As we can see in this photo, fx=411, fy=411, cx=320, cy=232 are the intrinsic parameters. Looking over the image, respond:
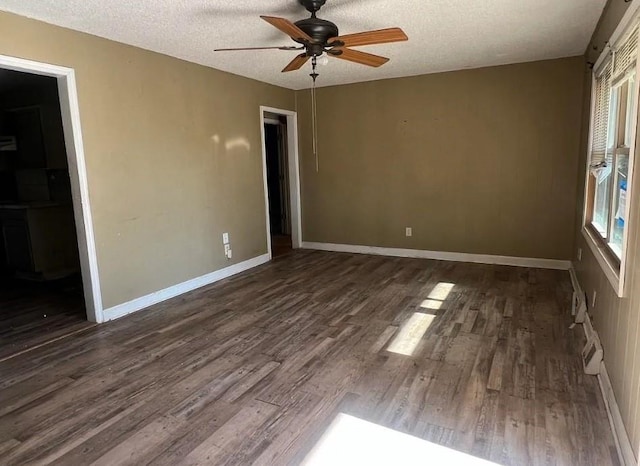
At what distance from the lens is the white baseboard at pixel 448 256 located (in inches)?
191

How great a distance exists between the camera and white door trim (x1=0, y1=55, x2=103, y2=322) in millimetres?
3248

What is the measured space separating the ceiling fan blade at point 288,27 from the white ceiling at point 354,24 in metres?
0.28

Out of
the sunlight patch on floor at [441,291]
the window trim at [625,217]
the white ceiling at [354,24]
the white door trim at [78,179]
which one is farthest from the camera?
the sunlight patch on floor at [441,291]

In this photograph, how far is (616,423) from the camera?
1943 mm

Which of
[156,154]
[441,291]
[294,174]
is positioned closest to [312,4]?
[156,154]

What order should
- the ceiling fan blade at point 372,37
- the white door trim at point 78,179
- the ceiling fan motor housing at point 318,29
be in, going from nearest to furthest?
the ceiling fan blade at point 372,37 → the ceiling fan motor housing at point 318,29 → the white door trim at point 78,179

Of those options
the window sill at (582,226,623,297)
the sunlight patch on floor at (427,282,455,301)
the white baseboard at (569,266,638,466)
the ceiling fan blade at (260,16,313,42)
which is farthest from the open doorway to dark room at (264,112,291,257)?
the white baseboard at (569,266,638,466)

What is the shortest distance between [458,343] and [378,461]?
4.49 ft

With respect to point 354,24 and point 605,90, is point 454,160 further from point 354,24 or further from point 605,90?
point 354,24

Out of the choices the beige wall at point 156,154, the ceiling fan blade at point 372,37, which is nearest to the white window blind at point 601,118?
the ceiling fan blade at point 372,37

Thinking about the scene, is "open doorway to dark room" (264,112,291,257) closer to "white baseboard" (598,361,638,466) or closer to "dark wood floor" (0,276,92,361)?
"dark wood floor" (0,276,92,361)

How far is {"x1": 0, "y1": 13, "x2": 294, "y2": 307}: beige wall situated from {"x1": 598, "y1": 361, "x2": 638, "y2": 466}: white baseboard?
3680mm

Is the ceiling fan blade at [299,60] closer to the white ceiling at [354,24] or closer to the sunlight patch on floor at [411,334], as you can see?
the white ceiling at [354,24]

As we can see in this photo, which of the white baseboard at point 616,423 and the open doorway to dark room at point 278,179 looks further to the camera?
the open doorway to dark room at point 278,179
